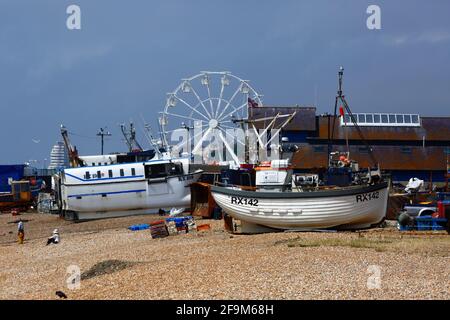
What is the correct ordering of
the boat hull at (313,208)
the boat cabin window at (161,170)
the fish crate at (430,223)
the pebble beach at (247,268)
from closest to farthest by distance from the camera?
1. the pebble beach at (247,268)
2. the boat hull at (313,208)
3. the fish crate at (430,223)
4. the boat cabin window at (161,170)

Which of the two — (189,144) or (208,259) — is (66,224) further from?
(208,259)

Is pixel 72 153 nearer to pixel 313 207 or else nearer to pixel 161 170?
pixel 161 170

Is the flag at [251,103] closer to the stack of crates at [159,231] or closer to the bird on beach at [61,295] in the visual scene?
the stack of crates at [159,231]

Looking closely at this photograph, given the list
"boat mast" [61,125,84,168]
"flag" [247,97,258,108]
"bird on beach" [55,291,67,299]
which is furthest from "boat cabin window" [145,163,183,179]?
"bird on beach" [55,291,67,299]

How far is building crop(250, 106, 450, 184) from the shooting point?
64.4 meters

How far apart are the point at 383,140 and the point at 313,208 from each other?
44.7m

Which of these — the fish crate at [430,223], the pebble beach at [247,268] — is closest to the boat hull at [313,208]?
the pebble beach at [247,268]

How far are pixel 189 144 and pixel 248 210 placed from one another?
35019mm

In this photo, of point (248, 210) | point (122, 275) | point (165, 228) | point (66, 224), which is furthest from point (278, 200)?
point (66, 224)

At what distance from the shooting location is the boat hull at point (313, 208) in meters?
23.3

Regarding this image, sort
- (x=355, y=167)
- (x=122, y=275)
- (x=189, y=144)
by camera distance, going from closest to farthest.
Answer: (x=122, y=275), (x=355, y=167), (x=189, y=144)

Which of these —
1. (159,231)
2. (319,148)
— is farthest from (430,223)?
(319,148)

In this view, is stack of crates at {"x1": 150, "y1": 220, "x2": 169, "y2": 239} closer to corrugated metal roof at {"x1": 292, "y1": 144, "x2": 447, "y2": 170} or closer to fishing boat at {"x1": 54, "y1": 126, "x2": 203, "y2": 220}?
fishing boat at {"x1": 54, "y1": 126, "x2": 203, "y2": 220}
